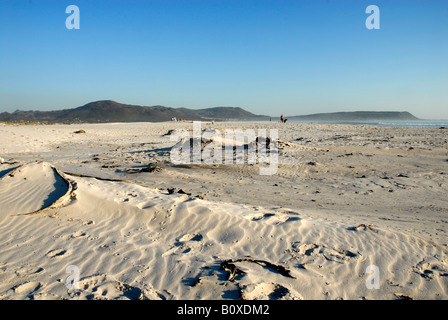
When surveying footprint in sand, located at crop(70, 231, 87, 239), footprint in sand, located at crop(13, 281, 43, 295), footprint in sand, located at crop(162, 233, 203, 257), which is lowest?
footprint in sand, located at crop(13, 281, 43, 295)

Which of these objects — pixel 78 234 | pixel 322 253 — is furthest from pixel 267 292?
pixel 78 234

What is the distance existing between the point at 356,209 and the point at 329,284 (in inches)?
118

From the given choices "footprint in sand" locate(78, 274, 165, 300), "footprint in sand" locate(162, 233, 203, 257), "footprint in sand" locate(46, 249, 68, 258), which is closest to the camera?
"footprint in sand" locate(78, 274, 165, 300)

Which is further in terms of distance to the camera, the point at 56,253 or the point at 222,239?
the point at 222,239

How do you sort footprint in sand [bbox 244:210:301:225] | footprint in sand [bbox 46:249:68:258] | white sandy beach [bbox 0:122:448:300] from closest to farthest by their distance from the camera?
1. white sandy beach [bbox 0:122:448:300]
2. footprint in sand [bbox 46:249:68:258]
3. footprint in sand [bbox 244:210:301:225]

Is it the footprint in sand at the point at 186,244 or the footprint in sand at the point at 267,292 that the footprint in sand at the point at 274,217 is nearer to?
the footprint in sand at the point at 186,244

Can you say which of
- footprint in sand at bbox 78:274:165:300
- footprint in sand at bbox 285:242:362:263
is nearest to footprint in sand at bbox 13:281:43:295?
footprint in sand at bbox 78:274:165:300

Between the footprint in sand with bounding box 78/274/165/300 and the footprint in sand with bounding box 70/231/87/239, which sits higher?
the footprint in sand with bounding box 70/231/87/239

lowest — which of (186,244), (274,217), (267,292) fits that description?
(267,292)

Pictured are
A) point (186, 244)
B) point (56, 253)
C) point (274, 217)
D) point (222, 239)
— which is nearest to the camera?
point (56, 253)

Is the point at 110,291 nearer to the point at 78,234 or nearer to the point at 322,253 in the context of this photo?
the point at 78,234

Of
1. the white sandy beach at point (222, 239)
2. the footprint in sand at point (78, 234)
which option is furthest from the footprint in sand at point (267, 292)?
the footprint in sand at point (78, 234)

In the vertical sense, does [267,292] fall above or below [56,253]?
below

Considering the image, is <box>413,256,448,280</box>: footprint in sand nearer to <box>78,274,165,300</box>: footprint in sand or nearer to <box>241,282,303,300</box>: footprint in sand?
<box>241,282,303,300</box>: footprint in sand
